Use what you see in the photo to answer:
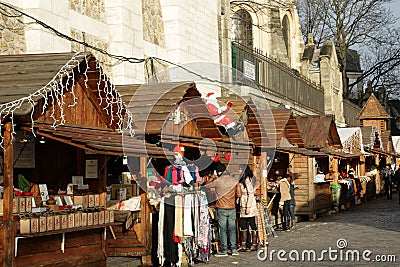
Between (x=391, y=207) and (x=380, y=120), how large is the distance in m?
19.7

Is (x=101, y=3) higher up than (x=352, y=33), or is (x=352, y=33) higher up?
(x=352, y=33)

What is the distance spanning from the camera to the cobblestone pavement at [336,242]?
592 inches

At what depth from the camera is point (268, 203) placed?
2188cm

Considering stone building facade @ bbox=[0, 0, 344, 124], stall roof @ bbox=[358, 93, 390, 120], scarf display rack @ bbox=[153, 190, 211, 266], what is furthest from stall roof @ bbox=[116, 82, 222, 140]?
stall roof @ bbox=[358, 93, 390, 120]

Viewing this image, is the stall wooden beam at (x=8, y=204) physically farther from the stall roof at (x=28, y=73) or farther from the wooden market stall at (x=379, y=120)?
the wooden market stall at (x=379, y=120)

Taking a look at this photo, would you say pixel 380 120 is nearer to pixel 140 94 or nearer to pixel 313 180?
pixel 313 180

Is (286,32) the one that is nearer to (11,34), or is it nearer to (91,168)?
(11,34)

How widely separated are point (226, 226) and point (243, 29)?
22764 millimetres

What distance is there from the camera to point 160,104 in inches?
630

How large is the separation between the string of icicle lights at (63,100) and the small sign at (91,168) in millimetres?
727

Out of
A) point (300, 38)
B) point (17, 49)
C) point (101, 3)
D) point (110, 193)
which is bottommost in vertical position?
point (110, 193)

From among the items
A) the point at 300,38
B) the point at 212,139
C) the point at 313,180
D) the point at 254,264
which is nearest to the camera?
the point at 254,264

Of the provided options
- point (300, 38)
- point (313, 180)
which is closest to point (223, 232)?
point (313, 180)

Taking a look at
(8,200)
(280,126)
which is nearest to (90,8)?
(280,126)
